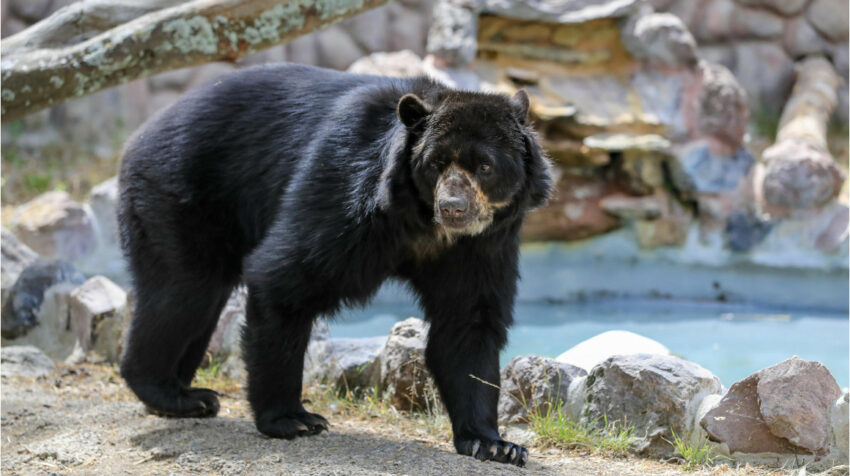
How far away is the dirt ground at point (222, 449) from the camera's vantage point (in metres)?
3.56

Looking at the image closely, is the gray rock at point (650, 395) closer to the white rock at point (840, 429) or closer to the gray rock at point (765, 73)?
the white rock at point (840, 429)

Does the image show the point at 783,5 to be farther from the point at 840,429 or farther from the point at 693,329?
the point at 840,429

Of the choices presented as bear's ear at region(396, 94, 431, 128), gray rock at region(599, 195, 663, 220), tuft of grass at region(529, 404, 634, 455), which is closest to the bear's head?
bear's ear at region(396, 94, 431, 128)

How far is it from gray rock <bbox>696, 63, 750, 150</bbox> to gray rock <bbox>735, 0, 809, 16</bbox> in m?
3.21

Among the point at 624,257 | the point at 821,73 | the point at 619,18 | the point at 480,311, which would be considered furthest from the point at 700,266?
the point at 480,311

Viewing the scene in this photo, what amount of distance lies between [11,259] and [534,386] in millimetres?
4136

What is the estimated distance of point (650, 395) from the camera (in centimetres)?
402

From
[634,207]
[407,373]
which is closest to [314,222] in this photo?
[407,373]

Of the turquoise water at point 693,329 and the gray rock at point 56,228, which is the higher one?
the gray rock at point 56,228

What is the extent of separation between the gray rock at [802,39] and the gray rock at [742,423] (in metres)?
10.3

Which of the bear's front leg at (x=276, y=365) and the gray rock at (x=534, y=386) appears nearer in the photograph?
the bear's front leg at (x=276, y=365)

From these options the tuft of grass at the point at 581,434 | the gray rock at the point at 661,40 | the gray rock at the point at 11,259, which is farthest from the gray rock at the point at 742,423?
the gray rock at the point at 661,40

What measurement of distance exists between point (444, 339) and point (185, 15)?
6.68ft

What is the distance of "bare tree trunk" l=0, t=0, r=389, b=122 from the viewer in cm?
456
